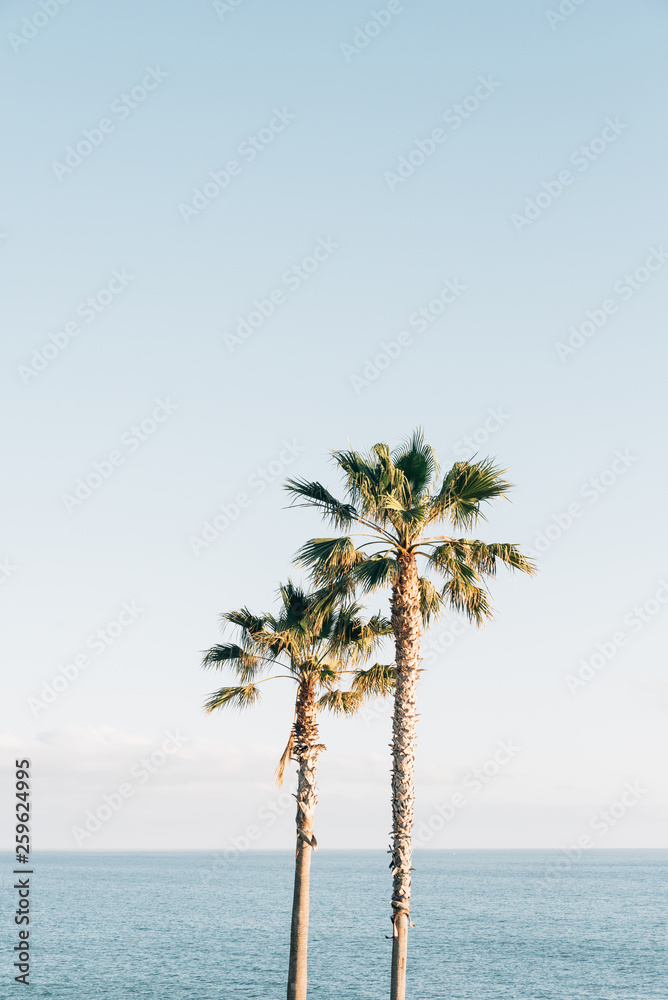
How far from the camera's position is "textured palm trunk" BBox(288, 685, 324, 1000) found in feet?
81.7

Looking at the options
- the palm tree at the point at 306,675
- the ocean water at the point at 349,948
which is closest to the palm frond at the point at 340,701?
the palm tree at the point at 306,675

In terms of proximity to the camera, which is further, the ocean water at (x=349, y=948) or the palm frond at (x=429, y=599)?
the ocean water at (x=349, y=948)

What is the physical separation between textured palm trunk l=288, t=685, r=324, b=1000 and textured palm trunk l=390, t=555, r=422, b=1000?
3.92 m

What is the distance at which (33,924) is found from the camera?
9225cm

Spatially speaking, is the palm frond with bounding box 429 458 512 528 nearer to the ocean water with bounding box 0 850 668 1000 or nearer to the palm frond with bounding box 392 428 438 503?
the palm frond with bounding box 392 428 438 503

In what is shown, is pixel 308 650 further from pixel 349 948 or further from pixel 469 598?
pixel 349 948

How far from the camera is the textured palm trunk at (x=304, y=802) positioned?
24.9m

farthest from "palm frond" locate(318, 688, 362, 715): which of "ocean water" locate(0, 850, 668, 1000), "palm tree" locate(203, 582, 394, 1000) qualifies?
"ocean water" locate(0, 850, 668, 1000)

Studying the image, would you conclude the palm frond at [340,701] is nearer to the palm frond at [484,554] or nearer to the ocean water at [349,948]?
the palm frond at [484,554]

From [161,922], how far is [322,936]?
23933mm

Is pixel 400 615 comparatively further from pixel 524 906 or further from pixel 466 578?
pixel 524 906

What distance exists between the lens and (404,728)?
71.8 feet

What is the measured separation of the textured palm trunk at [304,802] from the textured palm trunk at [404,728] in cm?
392

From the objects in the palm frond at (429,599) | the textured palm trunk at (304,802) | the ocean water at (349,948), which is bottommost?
the ocean water at (349,948)
